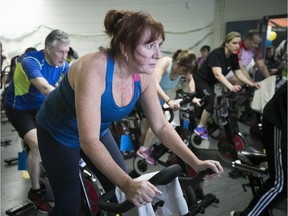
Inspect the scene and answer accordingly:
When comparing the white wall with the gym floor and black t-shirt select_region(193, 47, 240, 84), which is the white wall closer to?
black t-shirt select_region(193, 47, 240, 84)

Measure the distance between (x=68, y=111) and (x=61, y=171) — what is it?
1.03 ft

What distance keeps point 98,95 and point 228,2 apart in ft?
25.4

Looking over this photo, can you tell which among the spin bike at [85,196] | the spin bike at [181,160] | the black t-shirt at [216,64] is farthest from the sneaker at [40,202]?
the black t-shirt at [216,64]

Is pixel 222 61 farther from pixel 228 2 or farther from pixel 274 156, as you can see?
pixel 228 2

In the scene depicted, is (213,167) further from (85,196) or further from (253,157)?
(253,157)

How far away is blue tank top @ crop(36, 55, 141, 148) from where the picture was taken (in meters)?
1.20

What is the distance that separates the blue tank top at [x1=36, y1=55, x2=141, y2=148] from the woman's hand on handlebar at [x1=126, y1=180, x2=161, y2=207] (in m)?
0.42

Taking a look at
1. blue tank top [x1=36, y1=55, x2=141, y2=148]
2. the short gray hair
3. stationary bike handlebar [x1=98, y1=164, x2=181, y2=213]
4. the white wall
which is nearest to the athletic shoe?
the short gray hair

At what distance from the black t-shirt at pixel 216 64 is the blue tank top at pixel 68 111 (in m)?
2.42

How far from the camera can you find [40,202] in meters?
2.35

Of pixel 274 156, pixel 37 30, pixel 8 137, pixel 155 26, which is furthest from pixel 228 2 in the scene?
pixel 155 26

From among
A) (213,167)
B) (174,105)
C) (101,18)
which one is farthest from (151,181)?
(101,18)

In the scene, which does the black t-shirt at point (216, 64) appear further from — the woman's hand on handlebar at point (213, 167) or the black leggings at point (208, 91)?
the woman's hand on handlebar at point (213, 167)

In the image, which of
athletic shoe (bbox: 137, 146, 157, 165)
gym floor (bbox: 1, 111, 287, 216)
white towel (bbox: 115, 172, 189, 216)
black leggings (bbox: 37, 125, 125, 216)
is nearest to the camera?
white towel (bbox: 115, 172, 189, 216)
